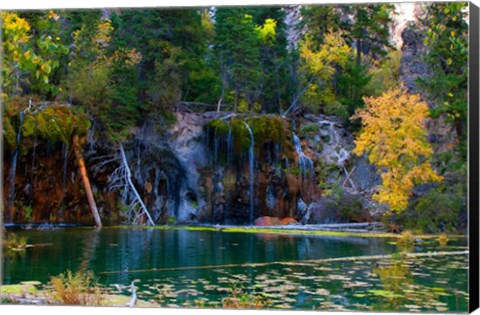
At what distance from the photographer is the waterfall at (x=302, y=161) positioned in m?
11.7

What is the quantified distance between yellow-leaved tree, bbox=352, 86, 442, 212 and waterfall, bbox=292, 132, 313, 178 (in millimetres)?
1131

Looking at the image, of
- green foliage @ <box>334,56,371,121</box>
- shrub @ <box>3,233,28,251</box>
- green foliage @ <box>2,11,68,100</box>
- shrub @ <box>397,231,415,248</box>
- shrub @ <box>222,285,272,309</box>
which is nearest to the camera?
green foliage @ <box>2,11,68,100</box>

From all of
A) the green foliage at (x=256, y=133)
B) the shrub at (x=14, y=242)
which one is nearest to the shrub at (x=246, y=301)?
the shrub at (x=14, y=242)

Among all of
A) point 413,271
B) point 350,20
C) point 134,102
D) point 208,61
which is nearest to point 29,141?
point 134,102

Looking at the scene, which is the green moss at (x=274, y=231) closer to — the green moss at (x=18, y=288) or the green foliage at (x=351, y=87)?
the green foliage at (x=351, y=87)

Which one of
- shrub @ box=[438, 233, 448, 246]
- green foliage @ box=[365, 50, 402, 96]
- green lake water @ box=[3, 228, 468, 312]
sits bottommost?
green lake water @ box=[3, 228, 468, 312]

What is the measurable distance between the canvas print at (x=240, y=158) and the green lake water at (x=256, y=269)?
0.03 meters

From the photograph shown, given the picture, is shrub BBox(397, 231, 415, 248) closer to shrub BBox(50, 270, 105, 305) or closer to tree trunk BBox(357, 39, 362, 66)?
tree trunk BBox(357, 39, 362, 66)

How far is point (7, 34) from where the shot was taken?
9328 mm

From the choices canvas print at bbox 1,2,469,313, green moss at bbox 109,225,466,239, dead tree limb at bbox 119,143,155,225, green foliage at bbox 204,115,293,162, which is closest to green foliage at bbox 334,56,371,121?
canvas print at bbox 1,2,469,313

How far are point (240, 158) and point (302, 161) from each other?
99 cm

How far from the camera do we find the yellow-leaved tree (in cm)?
991

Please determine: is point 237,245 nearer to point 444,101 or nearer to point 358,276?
point 358,276

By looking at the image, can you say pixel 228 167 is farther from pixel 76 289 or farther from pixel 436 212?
pixel 436 212
